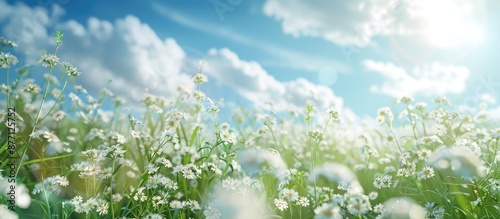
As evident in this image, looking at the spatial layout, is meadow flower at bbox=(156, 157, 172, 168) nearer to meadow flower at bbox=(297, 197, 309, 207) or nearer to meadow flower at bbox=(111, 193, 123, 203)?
meadow flower at bbox=(111, 193, 123, 203)

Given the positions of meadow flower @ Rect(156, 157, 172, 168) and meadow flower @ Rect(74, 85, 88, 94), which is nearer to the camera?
meadow flower @ Rect(156, 157, 172, 168)

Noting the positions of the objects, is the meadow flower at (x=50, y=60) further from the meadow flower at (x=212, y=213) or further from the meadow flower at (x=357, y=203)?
the meadow flower at (x=357, y=203)

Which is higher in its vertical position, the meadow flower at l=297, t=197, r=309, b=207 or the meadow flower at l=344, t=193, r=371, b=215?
the meadow flower at l=297, t=197, r=309, b=207

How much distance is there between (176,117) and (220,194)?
97cm

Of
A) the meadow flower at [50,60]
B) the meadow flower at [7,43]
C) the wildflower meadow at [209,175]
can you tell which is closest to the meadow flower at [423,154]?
the wildflower meadow at [209,175]

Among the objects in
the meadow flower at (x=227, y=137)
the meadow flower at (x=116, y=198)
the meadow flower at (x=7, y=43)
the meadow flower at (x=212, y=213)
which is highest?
the meadow flower at (x=7, y=43)

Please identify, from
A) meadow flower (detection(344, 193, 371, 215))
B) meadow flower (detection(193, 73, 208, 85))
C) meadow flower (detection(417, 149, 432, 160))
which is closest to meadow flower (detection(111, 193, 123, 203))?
meadow flower (detection(193, 73, 208, 85))

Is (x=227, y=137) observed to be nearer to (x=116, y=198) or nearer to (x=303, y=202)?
(x=303, y=202)

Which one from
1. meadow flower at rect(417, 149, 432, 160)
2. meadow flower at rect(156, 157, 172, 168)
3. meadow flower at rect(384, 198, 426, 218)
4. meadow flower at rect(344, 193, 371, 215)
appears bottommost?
meadow flower at rect(344, 193, 371, 215)

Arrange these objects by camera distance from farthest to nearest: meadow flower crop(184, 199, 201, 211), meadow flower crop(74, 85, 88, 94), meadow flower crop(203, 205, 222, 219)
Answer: meadow flower crop(74, 85, 88, 94), meadow flower crop(184, 199, 201, 211), meadow flower crop(203, 205, 222, 219)

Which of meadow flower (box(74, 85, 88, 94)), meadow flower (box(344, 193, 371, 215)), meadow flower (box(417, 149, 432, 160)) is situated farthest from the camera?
meadow flower (box(74, 85, 88, 94))

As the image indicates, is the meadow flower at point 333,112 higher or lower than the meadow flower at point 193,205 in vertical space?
higher

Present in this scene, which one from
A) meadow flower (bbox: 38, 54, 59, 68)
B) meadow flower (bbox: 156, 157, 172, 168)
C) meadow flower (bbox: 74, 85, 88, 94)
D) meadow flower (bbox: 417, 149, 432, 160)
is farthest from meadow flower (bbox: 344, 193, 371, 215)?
meadow flower (bbox: 74, 85, 88, 94)

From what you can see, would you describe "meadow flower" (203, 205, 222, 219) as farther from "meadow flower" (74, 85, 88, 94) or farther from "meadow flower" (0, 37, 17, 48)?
"meadow flower" (74, 85, 88, 94)
